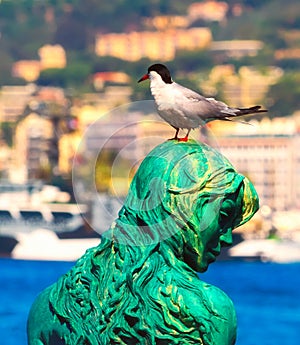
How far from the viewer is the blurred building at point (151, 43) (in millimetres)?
104812

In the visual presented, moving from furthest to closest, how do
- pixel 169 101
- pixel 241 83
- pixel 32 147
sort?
1. pixel 241 83
2. pixel 32 147
3. pixel 169 101

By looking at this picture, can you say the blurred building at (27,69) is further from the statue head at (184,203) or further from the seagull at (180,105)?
the statue head at (184,203)

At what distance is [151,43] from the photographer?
4225 inches

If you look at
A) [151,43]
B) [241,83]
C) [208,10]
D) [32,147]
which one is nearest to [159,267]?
[32,147]

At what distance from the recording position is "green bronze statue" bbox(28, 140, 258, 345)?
4789 mm

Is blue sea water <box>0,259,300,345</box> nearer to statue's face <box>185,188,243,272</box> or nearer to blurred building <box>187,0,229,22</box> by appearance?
statue's face <box>185,188,243,272</box>

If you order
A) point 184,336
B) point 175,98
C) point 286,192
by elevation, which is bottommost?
point 286,192

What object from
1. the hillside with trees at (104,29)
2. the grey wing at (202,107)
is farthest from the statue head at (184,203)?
the hillside with trees at (104,29)

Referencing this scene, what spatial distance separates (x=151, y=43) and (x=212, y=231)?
102692 mm

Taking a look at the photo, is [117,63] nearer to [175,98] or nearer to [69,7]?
[69,7]

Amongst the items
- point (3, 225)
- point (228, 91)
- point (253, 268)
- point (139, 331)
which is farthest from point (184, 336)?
point (228, 91)

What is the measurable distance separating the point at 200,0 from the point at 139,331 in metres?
113

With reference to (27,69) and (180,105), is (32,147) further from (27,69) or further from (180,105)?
(180,105)

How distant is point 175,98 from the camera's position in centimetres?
496
